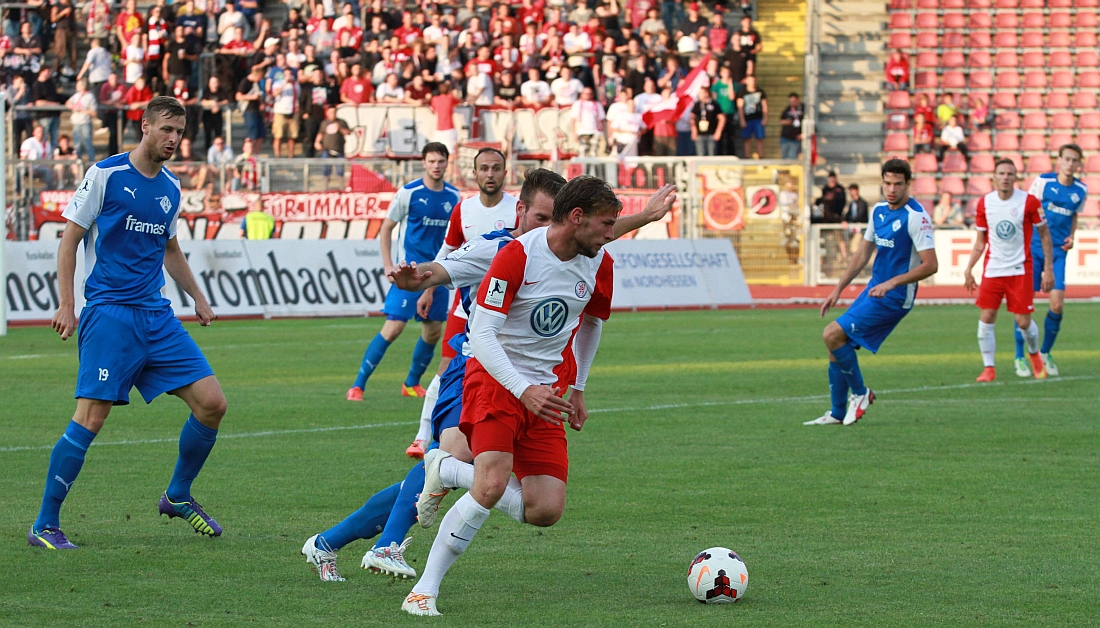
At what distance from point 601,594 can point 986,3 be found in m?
32.4

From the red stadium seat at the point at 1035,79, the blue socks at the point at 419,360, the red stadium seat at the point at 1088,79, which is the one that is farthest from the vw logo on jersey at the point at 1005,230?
the red stadium seat at the point at 1088,79

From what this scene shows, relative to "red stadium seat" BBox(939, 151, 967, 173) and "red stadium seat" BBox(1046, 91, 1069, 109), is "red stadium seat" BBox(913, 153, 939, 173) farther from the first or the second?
"red stadium seat" BBox(1046, 91, 1069, 109)

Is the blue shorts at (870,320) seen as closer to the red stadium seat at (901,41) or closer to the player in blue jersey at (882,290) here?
the player in blue jersey at (882,290)

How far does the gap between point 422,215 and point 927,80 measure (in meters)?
24.2

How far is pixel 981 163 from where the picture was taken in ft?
107

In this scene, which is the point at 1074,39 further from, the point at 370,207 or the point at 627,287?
the point at 370,207

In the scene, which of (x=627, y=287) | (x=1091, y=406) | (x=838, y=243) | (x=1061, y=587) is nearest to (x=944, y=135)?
(x=838, y=243)

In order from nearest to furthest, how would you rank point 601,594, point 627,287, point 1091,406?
point 601,594 → point 1091,406 → point 627,287

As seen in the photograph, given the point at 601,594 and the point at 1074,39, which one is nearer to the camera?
the point at 601,594

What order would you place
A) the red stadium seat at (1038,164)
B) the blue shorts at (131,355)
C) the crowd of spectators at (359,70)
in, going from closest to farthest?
the blue shorts at (131,355)
the crowd of spectators at (359,70)
the red stadium seat at (1038,164)

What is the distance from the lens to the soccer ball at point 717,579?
5605 mm

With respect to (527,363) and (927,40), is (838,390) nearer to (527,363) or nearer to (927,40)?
(527,363)

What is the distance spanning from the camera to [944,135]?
32156 mm

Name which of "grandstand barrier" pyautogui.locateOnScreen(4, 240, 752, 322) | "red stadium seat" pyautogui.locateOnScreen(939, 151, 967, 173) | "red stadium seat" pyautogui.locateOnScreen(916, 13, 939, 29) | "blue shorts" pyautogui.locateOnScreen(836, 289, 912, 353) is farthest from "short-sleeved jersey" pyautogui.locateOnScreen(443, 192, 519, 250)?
"red stadium seat" pyautogui.locateOnScreen(916, 13, 939, 29)
